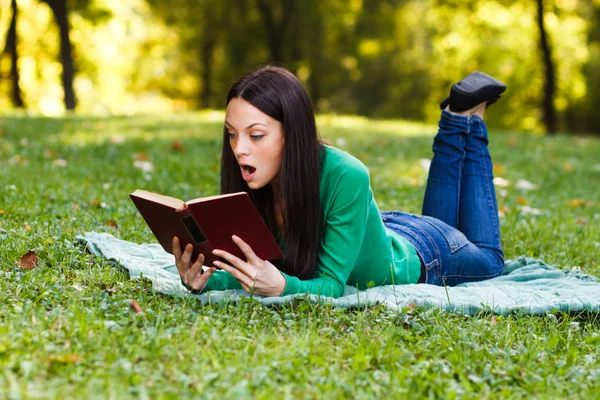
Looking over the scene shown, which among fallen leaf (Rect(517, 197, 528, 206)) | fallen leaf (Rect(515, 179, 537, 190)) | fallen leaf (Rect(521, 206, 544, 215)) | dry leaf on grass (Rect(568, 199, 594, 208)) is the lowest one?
dry leaf on grass (Rect(568, 199, 594, 208))

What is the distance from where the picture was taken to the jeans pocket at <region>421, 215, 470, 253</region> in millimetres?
3889

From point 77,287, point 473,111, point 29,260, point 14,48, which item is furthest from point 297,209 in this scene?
point 14,48

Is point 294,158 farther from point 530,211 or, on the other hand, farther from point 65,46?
point 65,46

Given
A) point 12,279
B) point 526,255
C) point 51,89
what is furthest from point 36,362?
point 51,89

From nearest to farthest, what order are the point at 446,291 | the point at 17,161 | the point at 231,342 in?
the point at 231,342 → the point at 446,291 → the point at 17,161

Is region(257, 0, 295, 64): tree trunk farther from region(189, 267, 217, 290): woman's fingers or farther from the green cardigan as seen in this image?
region(189, 267, 217, 290): woman's fingers

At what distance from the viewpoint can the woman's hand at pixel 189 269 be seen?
2953 millimetres

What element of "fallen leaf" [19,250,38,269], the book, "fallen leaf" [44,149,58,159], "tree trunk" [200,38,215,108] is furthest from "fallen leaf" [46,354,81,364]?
"tree trunk" [200,38,215,108]

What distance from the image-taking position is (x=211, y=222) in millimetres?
2758

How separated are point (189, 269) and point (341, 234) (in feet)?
2.28

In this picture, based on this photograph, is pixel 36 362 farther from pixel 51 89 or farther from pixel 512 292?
pixel 51 89

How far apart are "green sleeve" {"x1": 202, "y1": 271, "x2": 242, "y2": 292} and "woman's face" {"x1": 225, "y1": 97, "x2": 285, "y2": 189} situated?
0.53 m

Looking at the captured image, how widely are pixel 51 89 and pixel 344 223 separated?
30109 mm

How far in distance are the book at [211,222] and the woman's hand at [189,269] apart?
0.08 ft
